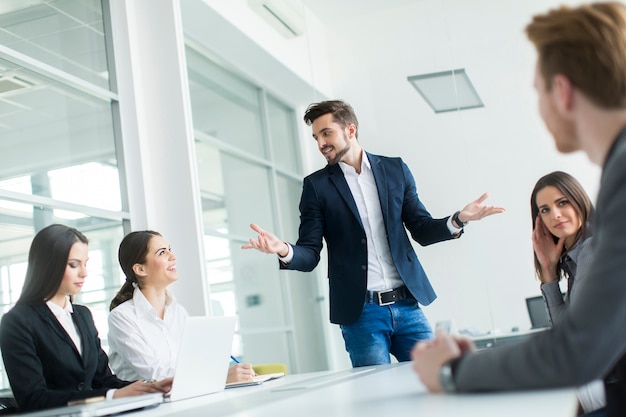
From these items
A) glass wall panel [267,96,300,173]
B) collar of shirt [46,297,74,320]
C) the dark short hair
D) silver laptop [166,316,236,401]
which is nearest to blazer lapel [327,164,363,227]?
the dark short hair

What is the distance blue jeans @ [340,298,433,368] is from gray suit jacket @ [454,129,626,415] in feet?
7.50

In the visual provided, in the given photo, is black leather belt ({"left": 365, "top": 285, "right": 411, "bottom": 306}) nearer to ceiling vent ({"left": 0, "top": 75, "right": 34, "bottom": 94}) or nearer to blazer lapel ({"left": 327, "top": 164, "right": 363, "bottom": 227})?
blazer lapel ({"left": 327, "top": 164, "right": 363, "bottom": 227})

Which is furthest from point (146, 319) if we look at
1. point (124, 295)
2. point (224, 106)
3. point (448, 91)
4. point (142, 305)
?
point (224, 106)

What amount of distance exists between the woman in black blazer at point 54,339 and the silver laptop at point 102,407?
0.34 metres

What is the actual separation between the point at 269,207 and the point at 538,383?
572cm

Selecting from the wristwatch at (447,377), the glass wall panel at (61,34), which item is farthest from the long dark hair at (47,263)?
the wristwatch at (447,377)

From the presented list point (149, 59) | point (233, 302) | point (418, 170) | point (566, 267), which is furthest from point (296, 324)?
point (566, 267)

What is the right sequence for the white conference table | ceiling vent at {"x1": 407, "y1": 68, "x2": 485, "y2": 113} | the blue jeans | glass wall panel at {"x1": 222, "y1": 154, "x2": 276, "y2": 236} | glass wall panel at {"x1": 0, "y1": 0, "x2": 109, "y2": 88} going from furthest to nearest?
glass wall panel at {"x1": 222, "y1": 154, "x2": 276, "y2": 236} < ceiling vent at {"x1": 407, "y1": 68, "x2": 485, "y2": 113} < glass wall panel at {"x1": 0, "y1": 0, "x2": 109, "y2": 88} < the blue jeans < the white conference table

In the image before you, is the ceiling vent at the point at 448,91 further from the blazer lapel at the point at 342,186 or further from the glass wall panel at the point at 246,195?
the blazer lapel at the point at 342,186

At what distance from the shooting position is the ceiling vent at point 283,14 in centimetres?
564

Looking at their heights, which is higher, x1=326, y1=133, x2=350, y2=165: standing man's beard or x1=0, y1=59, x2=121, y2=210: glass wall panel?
x1=0, y1=59, x2=121, y2=210: glass wall panel

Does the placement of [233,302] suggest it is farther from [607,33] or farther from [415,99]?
[607,33]

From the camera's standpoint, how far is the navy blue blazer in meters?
3.38

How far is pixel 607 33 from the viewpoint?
1047 millimetres
